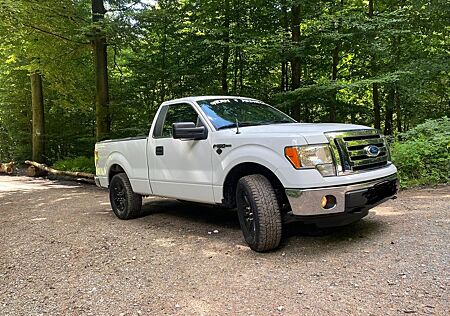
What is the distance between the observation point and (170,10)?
1084 centimetres

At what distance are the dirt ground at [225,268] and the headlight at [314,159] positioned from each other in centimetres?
90

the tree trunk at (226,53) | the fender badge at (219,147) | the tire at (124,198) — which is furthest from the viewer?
the tree trunk at (226,53)

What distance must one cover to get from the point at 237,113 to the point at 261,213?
5.56 ft

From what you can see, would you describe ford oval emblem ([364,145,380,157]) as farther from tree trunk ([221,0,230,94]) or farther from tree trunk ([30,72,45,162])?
tree trunk ([30,72,45,162])

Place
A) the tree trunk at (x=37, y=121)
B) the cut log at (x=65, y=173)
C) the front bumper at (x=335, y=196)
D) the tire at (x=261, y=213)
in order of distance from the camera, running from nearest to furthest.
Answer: the front bumper at (x=335, y=196) < the tire at (x=261, y=213) < the cut log at (x=65, y=173) < the tree trunk at (x=37, y=121)

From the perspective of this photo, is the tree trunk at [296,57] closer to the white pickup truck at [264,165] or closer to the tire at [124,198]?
the white pickup truck at [264,165]

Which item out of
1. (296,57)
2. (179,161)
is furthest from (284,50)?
(179,161)

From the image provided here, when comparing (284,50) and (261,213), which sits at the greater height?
(284,50)

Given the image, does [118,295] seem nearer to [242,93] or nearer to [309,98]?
[309,98]

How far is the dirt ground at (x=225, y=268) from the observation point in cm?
287

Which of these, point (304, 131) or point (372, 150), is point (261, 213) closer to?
point (304, 131)

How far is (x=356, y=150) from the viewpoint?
3.86m

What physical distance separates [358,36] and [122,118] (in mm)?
7715

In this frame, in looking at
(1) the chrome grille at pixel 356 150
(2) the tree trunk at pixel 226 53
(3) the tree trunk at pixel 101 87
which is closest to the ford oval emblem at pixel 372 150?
(1) the chrome grille at pixel 356 150
